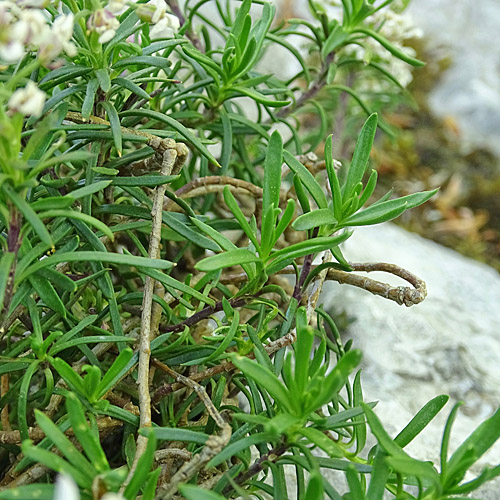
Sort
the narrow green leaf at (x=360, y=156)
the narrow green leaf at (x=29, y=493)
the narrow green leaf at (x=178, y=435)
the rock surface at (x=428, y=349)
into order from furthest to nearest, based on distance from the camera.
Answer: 1. the rock surface at (x=428, y=349)
2. the narrow green leaf at (x=360, y=156)
3. the narrow green leaf at (x=178, y=435)
4. the narrow green leaf at (x=29, y=493)

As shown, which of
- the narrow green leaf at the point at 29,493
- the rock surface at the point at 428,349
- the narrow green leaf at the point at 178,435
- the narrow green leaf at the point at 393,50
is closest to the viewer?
the narrow green leaf at the point at 29,493

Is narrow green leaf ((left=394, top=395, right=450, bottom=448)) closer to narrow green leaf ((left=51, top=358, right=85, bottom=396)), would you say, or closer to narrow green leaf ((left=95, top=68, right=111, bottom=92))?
narrow green leaf ((left=51, top=358, right=85, bottom=396))

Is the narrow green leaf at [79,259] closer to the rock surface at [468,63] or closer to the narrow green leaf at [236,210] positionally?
the narrow green leaf at [236,210]

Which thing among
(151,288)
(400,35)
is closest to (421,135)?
(400,35)

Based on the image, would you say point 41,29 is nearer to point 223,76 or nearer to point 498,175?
point 223,76

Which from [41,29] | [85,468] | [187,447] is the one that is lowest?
[187,447]

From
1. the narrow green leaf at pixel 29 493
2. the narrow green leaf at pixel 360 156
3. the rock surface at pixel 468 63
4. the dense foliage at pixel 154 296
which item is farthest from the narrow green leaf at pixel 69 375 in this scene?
the rock surface at pixel 468 63

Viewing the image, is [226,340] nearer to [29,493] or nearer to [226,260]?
[226,260]
